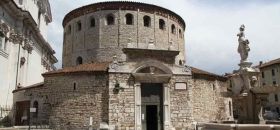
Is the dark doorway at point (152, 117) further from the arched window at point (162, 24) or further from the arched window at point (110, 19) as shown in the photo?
the arched window at point (162, 24)

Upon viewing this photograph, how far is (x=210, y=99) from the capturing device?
24.9 metres

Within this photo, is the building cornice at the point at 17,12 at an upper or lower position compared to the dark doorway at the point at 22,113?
upper

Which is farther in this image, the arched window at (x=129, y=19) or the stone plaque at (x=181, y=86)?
the arched window at (x=129, y=19)

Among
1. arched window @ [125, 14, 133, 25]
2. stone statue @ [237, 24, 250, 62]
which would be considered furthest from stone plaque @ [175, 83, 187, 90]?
arched window @ [125, 14, 133, 25]

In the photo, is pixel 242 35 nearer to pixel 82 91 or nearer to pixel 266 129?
pixel 266 129

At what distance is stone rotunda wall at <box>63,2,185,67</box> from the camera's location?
95.3 ft

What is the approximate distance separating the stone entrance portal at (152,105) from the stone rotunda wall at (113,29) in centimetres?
736

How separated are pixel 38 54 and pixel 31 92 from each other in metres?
13.1

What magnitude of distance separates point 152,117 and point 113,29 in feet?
34.8

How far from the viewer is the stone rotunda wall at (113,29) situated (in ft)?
95.3

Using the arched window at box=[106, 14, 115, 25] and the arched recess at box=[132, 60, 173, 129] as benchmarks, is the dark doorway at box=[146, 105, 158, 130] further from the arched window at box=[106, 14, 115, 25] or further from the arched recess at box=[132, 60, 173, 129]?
the arched window at box=[106, 14, 115, 25]

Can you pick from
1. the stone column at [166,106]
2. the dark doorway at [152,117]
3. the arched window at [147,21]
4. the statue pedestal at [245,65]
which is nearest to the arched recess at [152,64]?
the stone column at [166,106]

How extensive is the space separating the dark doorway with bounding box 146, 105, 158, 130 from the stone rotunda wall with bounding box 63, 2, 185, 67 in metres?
8.13

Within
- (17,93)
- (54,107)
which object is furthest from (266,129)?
(17,93)
